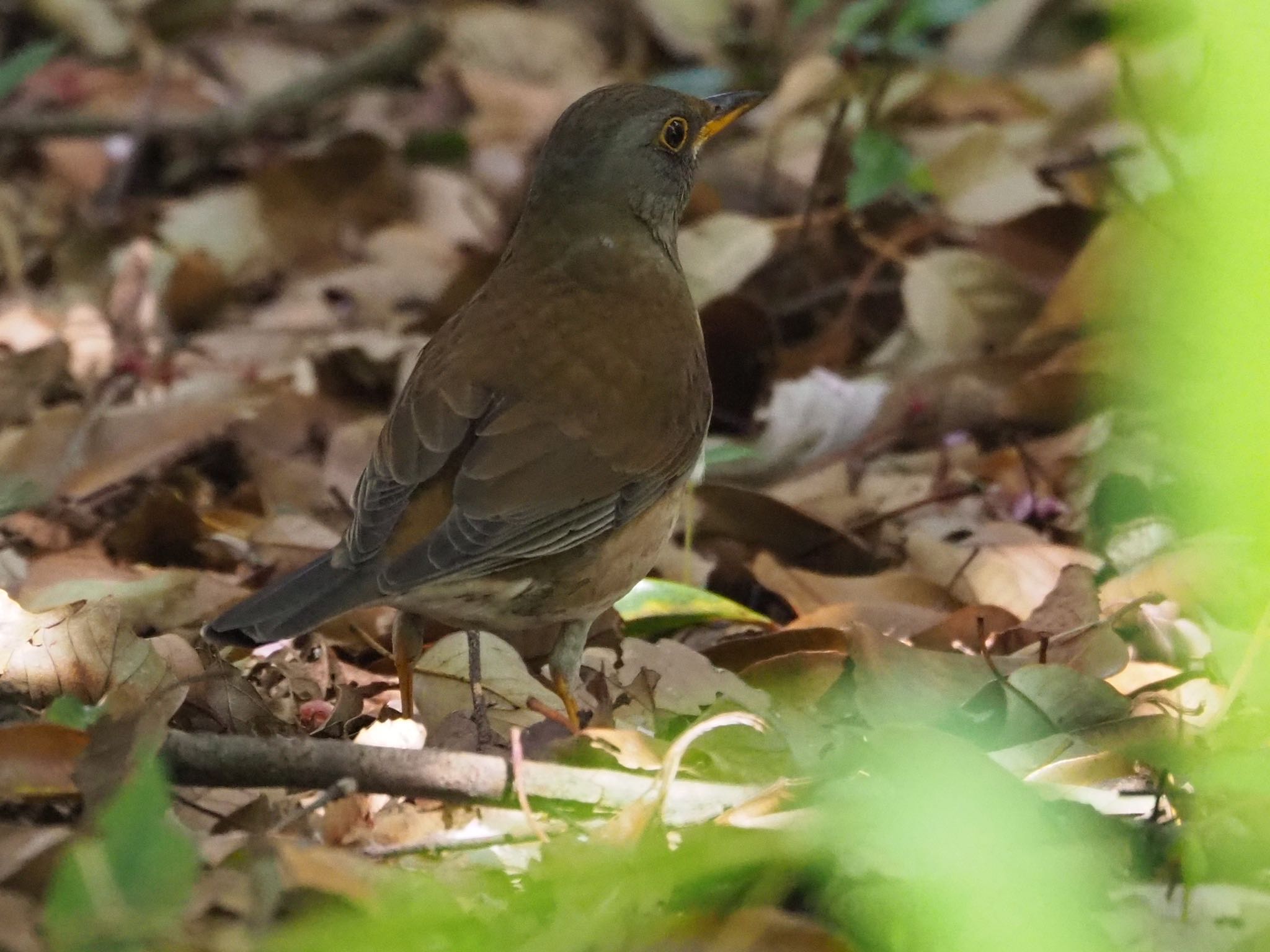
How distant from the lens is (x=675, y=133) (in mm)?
4895

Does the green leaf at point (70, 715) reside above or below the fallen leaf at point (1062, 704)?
above

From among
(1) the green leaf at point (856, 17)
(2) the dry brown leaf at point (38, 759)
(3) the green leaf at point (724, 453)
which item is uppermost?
(1) the green leaf at point (856, 17)

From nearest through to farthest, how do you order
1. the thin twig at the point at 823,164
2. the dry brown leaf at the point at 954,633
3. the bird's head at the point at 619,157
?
the dry brown leaf at the point at 954,633, the bird's head at the point at 619,157, the thin twig at the point at 823,164

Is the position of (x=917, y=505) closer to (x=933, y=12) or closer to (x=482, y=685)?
(x=482, y=685)

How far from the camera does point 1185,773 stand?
3029 mm

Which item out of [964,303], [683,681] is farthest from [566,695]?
[964,303]

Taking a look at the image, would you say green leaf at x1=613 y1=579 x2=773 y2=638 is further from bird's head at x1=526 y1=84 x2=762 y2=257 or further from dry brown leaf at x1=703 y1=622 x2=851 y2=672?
bird's head at x1=526 y1=84 x2=762 y2=257

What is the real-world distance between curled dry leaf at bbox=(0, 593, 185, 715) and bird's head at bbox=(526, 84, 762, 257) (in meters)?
1.77

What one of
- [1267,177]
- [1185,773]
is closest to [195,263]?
[1185,773]

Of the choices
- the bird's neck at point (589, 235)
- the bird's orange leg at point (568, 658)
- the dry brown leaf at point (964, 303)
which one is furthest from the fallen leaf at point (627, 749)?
the dry brown leaf at point (964, 303)

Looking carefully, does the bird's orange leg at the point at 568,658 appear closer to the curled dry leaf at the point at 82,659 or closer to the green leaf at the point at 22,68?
the curled dry leaf at the point at 82,659

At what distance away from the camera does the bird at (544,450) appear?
12.5ft

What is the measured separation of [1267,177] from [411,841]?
6.01ft

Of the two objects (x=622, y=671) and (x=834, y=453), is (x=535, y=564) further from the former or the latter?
(x=834, y=453)
